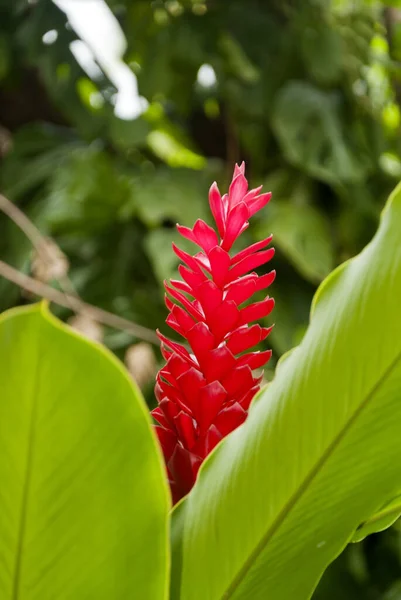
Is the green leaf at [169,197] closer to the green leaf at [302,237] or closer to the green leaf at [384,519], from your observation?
the green leaf at [302,237]

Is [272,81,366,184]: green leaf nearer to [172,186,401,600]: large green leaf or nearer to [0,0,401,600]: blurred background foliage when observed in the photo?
[0,0,401,600]: blurred background foliage

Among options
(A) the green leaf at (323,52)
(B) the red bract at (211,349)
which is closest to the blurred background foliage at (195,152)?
(A) the green leaf at (323,52)

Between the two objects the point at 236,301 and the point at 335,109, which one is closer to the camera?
the point at 236,301

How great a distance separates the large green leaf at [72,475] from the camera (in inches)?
8.4

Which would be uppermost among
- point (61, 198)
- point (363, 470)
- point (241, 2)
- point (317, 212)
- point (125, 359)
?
point (241, 2)

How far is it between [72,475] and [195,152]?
5.74 feet

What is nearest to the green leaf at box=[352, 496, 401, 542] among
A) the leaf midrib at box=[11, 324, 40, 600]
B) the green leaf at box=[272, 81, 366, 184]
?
the leaf midrib at box=[11, 324, 40, 600]

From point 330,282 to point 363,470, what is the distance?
72 millimetres

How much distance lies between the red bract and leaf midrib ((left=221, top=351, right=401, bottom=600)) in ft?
0.18

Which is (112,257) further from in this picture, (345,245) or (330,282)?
(330,282)

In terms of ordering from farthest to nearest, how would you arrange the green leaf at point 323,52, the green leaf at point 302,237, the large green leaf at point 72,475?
the green leaf at point 323,52 < the green leaf at point 302,237 < the large green leaf at point 72,475

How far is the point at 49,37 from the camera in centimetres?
154

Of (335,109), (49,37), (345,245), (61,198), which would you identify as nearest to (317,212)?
(345,245)

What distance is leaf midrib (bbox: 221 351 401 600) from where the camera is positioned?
0.82ft
